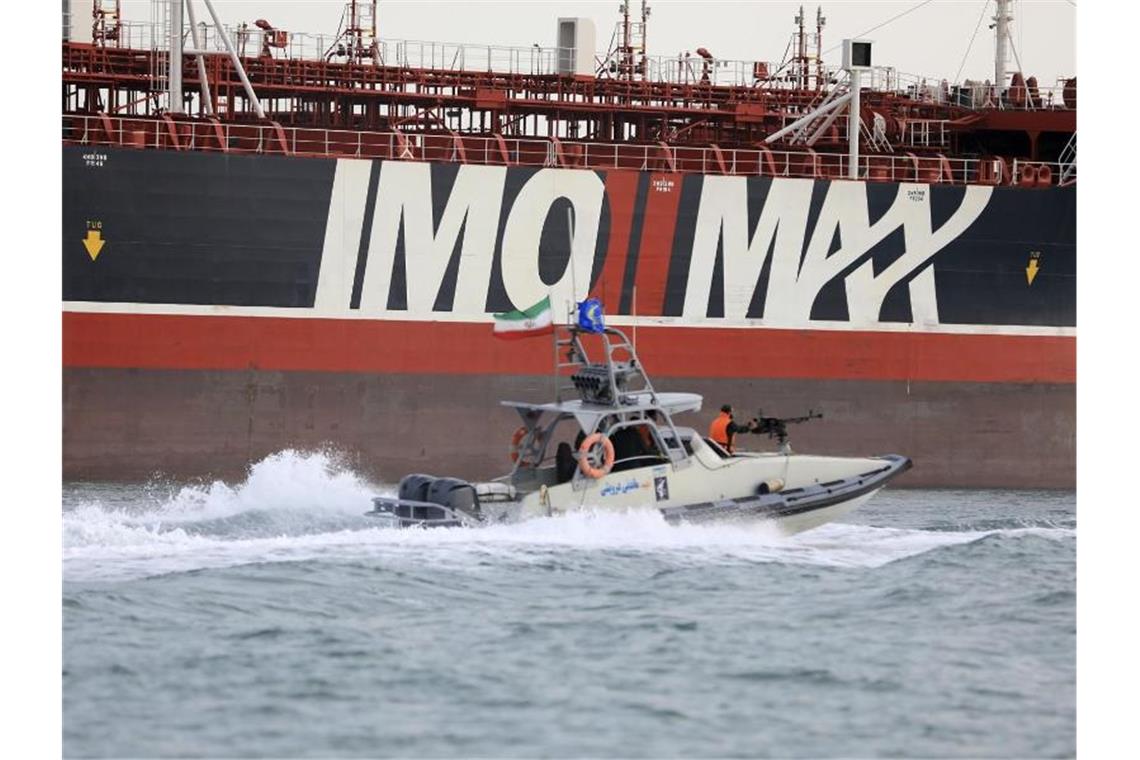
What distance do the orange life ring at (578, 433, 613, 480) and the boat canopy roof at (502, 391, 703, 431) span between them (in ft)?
1.13

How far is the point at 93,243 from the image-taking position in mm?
26859

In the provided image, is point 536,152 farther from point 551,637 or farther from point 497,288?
point 551,637

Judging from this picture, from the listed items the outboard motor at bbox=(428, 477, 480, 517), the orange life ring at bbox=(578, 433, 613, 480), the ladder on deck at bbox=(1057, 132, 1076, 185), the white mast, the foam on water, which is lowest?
the foam on water

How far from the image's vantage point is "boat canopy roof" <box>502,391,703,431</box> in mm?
19938

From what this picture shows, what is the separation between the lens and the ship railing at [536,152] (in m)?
28.2

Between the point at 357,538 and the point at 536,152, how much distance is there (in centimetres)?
1158

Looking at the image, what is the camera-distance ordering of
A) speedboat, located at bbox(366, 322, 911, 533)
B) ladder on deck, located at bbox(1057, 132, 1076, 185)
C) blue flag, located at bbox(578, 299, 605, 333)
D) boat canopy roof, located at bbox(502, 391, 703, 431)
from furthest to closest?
ladder on deck, located at bbox(1057, 132, 1076, 185) < blue flag, located at bbox(578, 299, 605, 333) < boat canopy roof, located at bbox(502, 391, 703, 431) < speedboat, located at bbox(366, 322, 911, 533)

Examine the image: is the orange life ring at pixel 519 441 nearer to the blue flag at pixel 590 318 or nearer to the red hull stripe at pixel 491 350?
the blue flag at pixel 590 318

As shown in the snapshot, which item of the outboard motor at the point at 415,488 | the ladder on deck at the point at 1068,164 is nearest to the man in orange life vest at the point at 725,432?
the outboard motor at the point at 415,488

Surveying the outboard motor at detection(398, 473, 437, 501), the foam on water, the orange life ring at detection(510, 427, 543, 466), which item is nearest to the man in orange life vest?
the foam on water

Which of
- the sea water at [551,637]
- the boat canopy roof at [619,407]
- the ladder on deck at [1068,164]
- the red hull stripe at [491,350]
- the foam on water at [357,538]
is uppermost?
the ladder on deck at [1068,164]

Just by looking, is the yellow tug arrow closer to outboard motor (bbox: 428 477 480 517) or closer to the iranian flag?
the iranian flag

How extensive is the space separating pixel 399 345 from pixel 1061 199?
11.1 m

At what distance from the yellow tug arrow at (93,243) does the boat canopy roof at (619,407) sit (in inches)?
352
